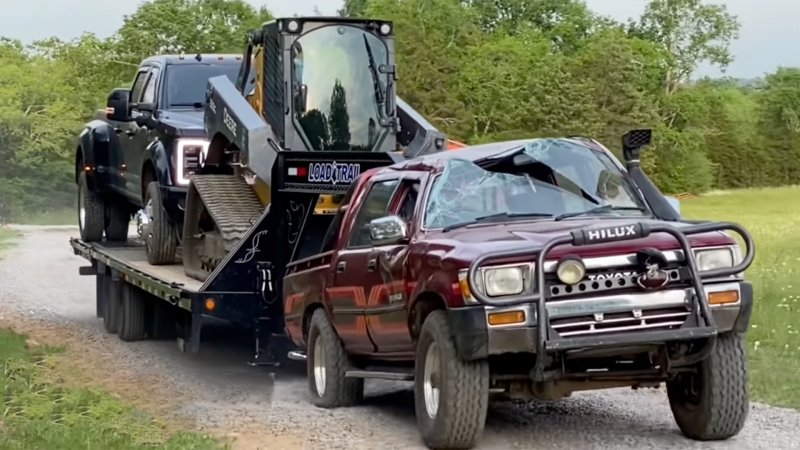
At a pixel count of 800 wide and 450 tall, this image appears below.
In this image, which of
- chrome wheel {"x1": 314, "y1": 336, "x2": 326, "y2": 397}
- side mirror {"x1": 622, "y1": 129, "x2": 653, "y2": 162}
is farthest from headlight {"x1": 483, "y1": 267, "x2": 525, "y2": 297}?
chrome wheel {"x1": 314, "y1": 336, "x2": 326, "y2": 397}

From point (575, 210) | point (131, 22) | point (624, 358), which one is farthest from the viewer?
point (131, 22)

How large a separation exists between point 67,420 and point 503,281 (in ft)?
11.3

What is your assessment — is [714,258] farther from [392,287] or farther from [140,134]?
[140,134]

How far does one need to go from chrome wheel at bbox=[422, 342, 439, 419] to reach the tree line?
4865 centimetres

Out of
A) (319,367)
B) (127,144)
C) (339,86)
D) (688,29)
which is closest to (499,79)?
(688,29)

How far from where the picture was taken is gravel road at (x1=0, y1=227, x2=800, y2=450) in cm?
913

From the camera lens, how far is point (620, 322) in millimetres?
8234

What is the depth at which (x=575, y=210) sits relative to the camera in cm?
934

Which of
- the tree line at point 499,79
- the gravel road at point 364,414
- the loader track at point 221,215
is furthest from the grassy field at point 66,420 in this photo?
the tree line at point 499,79

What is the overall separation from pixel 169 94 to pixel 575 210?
772 cm

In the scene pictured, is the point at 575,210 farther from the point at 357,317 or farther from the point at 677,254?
the point at 357,317

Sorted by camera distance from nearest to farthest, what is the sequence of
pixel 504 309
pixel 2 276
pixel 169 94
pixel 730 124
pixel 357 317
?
pixel 504 309 → pixel 357 317 → pixel 169 94 → pixel 2 276 → pixel 730 124

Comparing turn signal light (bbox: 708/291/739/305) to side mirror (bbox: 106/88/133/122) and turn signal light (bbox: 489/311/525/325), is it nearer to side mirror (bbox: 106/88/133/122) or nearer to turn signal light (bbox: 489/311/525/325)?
turn signal light (bbox: 489/311/525/325)

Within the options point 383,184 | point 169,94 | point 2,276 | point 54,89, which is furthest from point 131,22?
point 383,184
